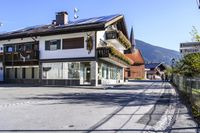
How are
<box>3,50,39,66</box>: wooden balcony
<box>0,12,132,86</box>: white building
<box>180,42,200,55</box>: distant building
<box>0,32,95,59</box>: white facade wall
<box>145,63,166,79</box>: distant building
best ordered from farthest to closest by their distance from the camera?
1. <box>145,63,166,79</box>: distant building
2. <box>3,50,39,66</box>: wooden balcony
3. <box>0,32,95,59</box>: white facade wall
4. <box>0,12,132,86</box>: white building
5. <box>180,42,200,55</box>: distant building

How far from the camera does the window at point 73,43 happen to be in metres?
33.0

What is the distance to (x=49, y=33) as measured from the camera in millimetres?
34344

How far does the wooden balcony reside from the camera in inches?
1423

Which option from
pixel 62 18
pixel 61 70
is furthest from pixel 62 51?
pixel 62 18

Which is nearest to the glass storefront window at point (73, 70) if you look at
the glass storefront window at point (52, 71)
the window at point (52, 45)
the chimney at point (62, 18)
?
the glass storefront window at point (52, 71)

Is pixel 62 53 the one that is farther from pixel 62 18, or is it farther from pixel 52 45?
pixel 62 18

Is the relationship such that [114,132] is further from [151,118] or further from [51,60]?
[51,60]

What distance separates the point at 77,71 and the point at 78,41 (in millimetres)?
3120

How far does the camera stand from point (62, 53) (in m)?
34.0

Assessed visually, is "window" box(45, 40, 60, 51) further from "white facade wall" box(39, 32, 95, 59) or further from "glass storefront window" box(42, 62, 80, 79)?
"glass storefront window" box(42, 62, 80, 79)

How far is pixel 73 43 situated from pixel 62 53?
1.67m

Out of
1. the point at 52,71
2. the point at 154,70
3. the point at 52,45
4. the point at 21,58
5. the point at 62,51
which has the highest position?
the point at 52,45

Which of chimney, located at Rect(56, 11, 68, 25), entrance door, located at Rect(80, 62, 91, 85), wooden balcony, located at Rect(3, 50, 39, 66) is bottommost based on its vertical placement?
entrance door, located at Rect(80, 62, 91, 85)

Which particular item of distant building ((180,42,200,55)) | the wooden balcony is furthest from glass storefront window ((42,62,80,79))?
distant building ((180,42,200,55))
